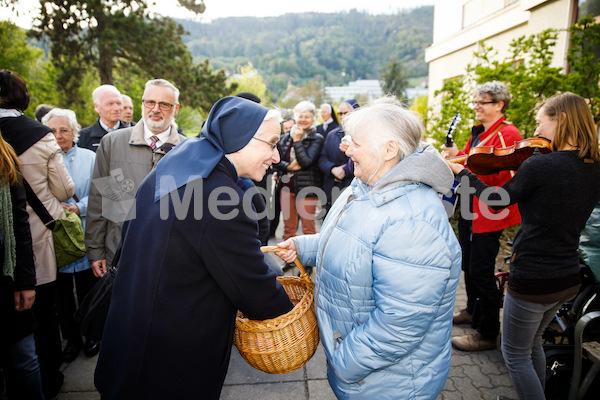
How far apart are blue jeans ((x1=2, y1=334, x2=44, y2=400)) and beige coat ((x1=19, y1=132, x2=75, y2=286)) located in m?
0.50

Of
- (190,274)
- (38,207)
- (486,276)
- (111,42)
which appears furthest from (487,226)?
(111,42)

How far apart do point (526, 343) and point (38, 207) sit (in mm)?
3526

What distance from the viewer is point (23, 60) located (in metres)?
13.2

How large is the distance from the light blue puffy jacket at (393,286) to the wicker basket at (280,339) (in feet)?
0.30

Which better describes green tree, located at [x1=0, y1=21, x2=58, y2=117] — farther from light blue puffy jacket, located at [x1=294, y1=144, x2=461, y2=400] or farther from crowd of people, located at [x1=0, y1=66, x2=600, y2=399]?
light blue puffy jacket, located at [x1=294, y1=144, x2=461, y2=400]

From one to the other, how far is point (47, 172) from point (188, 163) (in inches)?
70.8

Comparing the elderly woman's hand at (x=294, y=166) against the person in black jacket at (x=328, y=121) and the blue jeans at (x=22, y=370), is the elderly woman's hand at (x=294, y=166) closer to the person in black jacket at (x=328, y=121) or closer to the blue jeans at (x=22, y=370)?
the person in black jacket at (x=328, y=121)

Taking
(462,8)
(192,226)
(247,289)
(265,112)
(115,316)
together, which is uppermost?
(462,8)

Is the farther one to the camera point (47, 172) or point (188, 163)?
point (47, 172)

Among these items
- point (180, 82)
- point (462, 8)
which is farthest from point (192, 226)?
point (462, 8)

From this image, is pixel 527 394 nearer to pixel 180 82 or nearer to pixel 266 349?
pixel 266 349

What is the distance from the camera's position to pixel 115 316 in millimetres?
1528

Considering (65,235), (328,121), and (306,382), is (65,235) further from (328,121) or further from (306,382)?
(328,121)

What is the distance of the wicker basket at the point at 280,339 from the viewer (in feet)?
5.19
